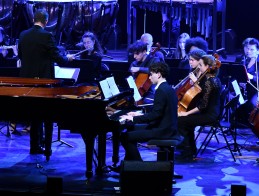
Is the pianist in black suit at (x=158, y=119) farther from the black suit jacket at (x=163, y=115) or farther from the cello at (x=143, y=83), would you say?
the cello at (x=143, y=83)

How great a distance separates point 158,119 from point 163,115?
77 millimetres

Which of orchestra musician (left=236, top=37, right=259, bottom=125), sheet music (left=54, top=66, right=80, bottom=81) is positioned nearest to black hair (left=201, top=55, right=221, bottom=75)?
orchestra musician (left=236, top=37, right=259, bottom=125)

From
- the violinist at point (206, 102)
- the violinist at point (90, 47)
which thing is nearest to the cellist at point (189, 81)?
the violinist at point (206, 102)

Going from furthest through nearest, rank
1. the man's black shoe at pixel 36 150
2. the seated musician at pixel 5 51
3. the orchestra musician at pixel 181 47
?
the orchestra musician at pixel 181 47 → the seated musician at pixel 5 51 → the man's black shoe at pixel 36 150

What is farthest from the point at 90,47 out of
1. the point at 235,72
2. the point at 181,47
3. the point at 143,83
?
the point at 235,72

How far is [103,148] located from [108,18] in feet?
20.5

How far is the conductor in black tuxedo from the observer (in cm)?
934

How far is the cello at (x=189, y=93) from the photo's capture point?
9.02m

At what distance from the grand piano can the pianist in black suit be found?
28 centimetres

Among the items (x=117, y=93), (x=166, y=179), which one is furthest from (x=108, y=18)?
(x=166, y=179)

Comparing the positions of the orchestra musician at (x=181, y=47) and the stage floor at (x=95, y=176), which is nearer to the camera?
the stage floor at (x=95, y=176)

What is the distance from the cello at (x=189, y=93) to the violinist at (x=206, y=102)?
0.04 m

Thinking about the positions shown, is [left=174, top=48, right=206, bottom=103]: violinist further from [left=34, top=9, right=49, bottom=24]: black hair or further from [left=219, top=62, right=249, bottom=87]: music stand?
[left=34, top=9, right=49, bottom=24]: black hair

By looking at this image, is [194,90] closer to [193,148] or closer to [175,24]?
[193,148]
